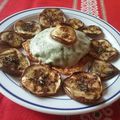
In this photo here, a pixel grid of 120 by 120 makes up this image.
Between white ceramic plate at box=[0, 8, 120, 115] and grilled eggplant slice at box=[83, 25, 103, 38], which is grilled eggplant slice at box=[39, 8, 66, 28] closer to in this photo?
grilled eggplant slice at box=[83, 25, 103, 38]

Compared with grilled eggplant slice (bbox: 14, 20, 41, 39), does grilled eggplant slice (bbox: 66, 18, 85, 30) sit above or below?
below

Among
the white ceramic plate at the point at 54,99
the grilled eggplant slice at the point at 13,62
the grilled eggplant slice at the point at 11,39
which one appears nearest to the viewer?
the white ceramic plate at the point at 54,99

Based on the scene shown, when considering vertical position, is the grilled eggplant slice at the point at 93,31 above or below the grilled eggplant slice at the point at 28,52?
below

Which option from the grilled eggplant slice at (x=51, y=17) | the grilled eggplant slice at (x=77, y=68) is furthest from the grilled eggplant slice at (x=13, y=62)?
the grilled eggplant slice at (x=51, y=17)

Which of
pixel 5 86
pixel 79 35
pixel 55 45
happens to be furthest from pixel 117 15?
pixel 5 86

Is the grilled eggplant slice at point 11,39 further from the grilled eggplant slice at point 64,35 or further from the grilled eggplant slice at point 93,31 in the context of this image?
the grilled eggplant slice at point 93,31

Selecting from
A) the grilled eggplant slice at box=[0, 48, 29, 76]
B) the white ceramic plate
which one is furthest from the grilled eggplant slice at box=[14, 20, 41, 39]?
the white ceramic plate

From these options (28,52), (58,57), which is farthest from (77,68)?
Answer: (28,52)
